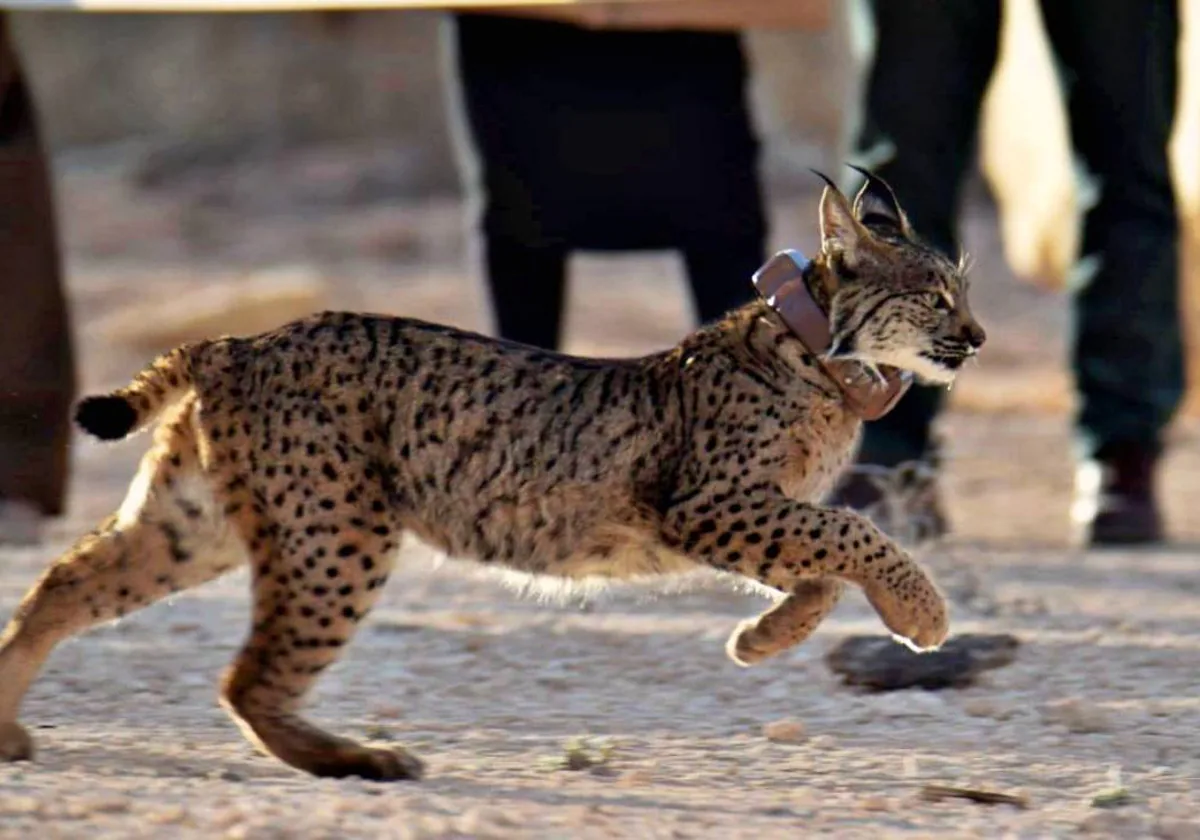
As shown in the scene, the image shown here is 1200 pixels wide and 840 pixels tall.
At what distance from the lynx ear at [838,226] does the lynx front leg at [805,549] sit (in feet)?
1.49

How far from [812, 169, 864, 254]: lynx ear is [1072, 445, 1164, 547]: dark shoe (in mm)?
2197

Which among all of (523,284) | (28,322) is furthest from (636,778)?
(28,322)

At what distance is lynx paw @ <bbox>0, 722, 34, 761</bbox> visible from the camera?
12.4 ft

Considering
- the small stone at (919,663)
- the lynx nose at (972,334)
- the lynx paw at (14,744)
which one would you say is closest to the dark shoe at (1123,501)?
the small stone at (919,663)

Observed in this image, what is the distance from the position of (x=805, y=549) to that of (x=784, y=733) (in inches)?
14.2

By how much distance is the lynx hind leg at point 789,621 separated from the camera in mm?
4043

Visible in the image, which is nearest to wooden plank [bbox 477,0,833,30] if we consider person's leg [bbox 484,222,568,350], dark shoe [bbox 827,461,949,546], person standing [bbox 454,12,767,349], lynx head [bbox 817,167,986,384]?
person standing [bbox 454,12,767,349]

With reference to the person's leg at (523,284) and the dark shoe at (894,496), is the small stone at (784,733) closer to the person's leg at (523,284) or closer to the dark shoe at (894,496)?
the dark shoe at (894,496)

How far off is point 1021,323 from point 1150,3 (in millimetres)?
6072

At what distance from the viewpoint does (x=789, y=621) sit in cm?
405

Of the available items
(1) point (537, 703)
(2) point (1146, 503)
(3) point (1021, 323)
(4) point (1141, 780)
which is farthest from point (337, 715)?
(3) point (1021, 323)

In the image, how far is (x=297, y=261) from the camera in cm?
1393

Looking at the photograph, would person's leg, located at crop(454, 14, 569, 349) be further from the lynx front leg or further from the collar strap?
the lynx front leg

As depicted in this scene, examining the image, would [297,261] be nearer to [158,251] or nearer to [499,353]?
[158,251]
